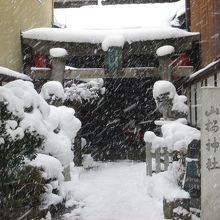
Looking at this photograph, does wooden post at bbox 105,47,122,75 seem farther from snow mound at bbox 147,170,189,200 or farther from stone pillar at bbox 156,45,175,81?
snow mound at bbox 147,170,189,200

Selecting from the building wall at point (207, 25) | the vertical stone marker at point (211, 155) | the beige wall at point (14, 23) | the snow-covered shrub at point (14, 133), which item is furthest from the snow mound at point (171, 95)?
the snow-covered shrub at point (14, 133)

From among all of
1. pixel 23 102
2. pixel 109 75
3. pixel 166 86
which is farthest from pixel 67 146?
pixel 109 75

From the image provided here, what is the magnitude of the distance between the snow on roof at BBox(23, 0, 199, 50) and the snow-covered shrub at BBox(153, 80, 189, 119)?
2.46 meters

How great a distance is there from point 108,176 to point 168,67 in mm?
4154

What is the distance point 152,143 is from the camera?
11.9 metres

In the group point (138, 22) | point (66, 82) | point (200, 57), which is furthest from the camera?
point (138, 22)

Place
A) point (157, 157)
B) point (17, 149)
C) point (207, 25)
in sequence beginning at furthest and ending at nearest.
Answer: point (207, 25), point (157, 157), point (17, 149)

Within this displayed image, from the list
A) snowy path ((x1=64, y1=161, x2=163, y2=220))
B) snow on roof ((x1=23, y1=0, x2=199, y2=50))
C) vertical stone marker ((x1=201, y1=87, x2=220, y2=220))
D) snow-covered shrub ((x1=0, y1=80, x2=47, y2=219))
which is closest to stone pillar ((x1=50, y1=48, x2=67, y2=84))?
snow on roof ((x1=23, y1=0, x2=199, y2=50))

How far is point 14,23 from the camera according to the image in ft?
44.7

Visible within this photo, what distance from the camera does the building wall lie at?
1142cm

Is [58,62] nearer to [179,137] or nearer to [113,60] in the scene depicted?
[113,60]

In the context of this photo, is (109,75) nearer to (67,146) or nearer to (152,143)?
(152,143)

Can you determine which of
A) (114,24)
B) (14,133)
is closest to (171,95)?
(14,133)

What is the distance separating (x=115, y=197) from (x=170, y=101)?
3703 mm
